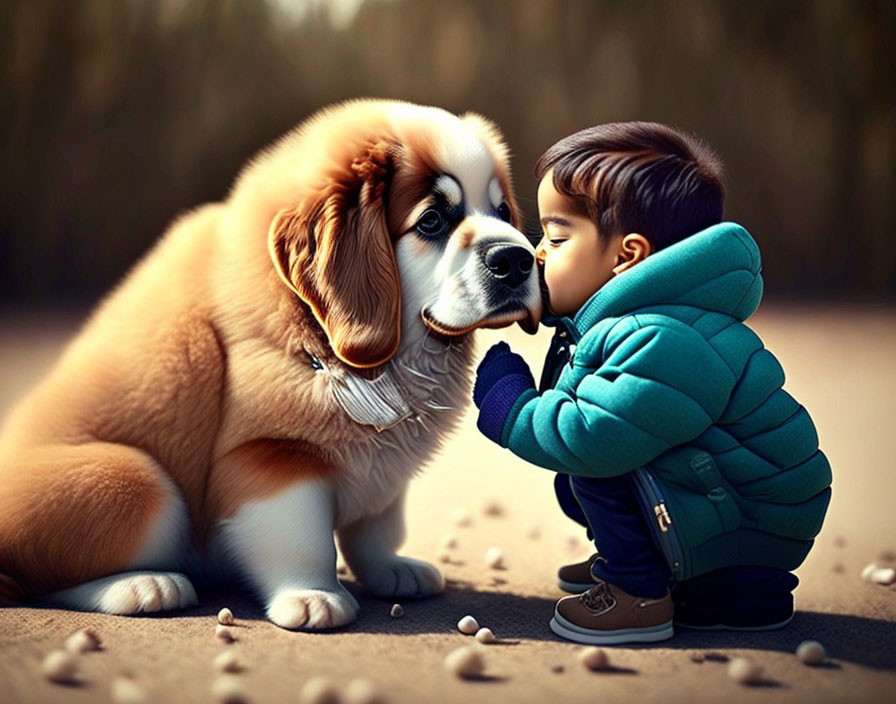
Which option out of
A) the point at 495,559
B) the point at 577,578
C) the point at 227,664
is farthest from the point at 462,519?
the point at 227,664

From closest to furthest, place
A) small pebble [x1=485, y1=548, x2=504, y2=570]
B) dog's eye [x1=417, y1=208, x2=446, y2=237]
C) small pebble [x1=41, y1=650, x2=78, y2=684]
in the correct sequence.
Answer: small pebble [x1=41, y1=650, x2=78, y2=684], dog's eye [x1=417, y1=208, x2=446, y2=237], small pebble [x1=485, y1=548, x2=504, y2=570]

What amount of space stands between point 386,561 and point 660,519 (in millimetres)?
615

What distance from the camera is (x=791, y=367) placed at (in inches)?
172

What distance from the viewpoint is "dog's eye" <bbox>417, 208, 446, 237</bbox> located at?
71.1 inches

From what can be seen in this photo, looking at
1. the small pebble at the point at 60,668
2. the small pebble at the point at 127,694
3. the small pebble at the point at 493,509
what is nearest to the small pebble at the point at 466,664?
the small pebble at the point at 127,694

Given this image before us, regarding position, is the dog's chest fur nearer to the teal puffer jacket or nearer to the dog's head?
the dog's head

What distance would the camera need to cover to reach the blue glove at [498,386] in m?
1.73

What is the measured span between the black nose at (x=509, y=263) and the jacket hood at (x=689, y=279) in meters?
0.13

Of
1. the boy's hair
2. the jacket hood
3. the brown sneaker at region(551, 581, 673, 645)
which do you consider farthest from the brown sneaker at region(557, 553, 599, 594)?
the boy's hair

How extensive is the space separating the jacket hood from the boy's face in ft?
0.20

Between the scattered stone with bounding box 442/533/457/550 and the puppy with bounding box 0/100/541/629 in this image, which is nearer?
the puppy with bounding box 0/100/541/629

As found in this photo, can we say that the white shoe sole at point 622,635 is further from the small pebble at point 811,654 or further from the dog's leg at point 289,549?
the dog's leg at point 289,549

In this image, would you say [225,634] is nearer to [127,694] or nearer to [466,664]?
[127,694]

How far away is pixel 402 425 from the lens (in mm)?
1854
